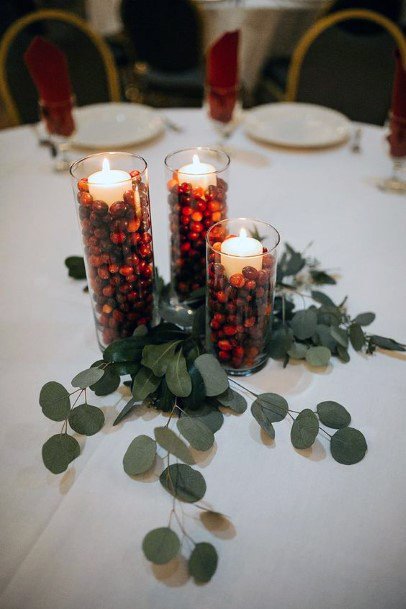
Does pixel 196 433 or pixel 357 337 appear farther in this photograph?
pixel 357 337

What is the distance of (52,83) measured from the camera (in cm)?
113

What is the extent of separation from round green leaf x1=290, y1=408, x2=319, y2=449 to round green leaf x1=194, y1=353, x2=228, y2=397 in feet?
0.30

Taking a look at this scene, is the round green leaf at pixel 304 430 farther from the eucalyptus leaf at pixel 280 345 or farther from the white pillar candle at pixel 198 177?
the white pillar candle at pixel 198 177

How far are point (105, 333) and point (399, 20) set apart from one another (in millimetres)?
2926

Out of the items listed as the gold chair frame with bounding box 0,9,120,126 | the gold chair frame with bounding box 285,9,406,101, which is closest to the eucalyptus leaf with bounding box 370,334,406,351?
the gold chair frame with bounding box 285,9,406,101

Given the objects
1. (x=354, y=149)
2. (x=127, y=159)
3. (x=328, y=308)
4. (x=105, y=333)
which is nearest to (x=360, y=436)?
(x=328, y=308)

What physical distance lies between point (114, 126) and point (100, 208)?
2.67 ft

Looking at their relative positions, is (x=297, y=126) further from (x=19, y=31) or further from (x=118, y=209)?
(x=19, y=31)

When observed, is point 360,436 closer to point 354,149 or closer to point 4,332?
point 4,332

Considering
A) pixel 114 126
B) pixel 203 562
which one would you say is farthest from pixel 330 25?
pixel 203 562

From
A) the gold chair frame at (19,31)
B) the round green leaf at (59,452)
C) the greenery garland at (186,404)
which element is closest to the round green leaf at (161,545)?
the greenery garland at (186,404)

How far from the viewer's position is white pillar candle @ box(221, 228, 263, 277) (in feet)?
1.96

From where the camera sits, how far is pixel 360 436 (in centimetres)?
59

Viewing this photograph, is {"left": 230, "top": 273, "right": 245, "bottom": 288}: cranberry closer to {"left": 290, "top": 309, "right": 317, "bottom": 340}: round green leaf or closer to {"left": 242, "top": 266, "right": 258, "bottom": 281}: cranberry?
{"left": 242, "top": 266, "right": 258, "bottom": 281}: cranberry
